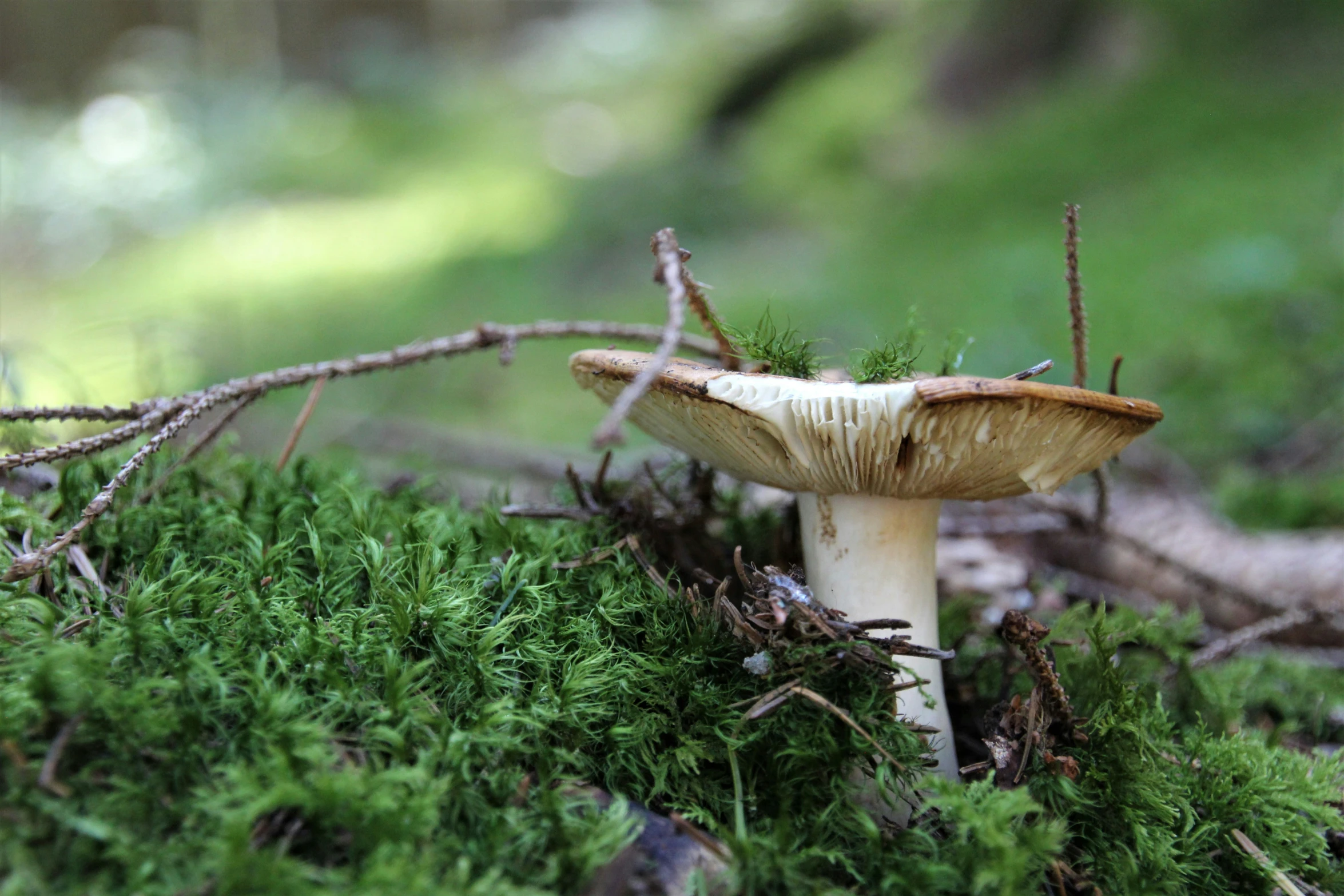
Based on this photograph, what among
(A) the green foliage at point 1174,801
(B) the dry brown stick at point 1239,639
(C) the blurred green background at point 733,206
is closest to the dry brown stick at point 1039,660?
(A) the green foliage at point 1174,801

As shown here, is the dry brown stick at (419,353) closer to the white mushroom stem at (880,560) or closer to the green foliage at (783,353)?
the green foliage at (783,353)

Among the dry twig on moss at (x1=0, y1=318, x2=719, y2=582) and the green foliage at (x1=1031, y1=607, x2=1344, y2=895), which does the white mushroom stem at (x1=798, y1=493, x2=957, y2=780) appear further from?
the dry twig on moss at (x1=0, y1=318, x2=719, y2=582)

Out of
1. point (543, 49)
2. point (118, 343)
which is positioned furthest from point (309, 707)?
point (543, 49)

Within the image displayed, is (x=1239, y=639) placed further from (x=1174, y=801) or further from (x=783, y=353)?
(x=783, y=353)

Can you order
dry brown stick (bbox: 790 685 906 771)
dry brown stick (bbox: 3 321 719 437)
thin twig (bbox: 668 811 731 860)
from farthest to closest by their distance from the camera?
dry brown stick (bbox: 3 321 719 437), dry brown stick (bbox: 790 685 906 771), thin twig (bbox: 668 811 731 860)

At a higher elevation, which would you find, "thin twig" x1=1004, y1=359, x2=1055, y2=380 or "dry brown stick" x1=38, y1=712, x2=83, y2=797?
"thin twig" x1=1004, y1=359, x2=1055, y2=380

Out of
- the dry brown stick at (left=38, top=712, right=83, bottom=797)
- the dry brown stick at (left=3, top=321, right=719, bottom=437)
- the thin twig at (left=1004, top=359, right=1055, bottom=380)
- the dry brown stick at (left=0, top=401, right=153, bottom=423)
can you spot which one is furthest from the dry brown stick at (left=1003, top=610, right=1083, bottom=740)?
the dry brown stick at (left=0, top=401, right=153, bottom=423)

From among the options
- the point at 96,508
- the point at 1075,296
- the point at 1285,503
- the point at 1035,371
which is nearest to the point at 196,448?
the point at 96,508
